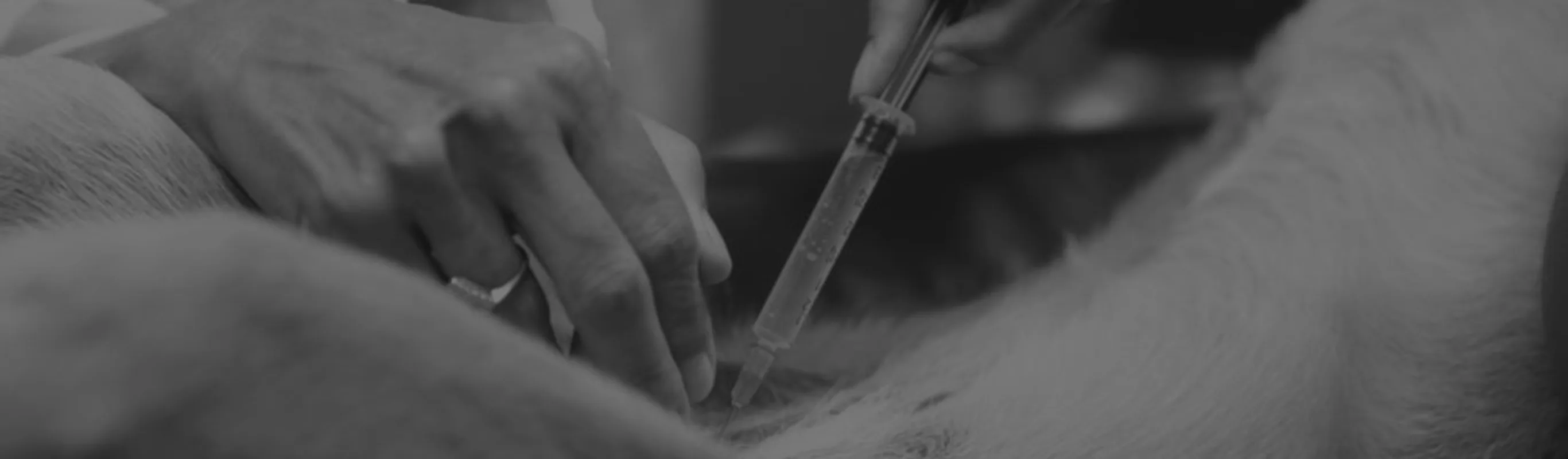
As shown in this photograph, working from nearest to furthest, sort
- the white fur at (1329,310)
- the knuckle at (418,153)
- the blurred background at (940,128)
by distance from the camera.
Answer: the knuckle at (418,153), the white fur at (1329,310), the blurred background at (940,128)

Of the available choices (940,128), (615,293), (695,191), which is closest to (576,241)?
(615,293)

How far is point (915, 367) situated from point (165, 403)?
40cm

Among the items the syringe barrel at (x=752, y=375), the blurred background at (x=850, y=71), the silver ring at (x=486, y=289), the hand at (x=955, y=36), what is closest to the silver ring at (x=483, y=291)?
the silver ring at (x=486, y=289)

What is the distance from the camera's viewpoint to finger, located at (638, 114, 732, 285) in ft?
1.47

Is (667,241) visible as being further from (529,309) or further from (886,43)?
(886,43)

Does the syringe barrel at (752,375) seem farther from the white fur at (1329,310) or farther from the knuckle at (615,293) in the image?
the knuckle at (615,293)

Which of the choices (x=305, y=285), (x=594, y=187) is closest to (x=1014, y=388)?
(x=594, y=187)

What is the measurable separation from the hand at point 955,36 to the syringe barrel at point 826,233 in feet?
0.13

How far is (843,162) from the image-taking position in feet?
1.77

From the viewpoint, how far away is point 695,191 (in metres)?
0.49

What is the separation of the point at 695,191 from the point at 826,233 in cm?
6

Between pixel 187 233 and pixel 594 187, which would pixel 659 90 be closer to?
pixel 594 187

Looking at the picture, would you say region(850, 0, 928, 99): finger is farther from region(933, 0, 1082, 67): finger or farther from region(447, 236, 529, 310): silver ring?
region(447, 236, 529, 310): silver ring

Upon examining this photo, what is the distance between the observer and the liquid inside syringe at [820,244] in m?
0.50
